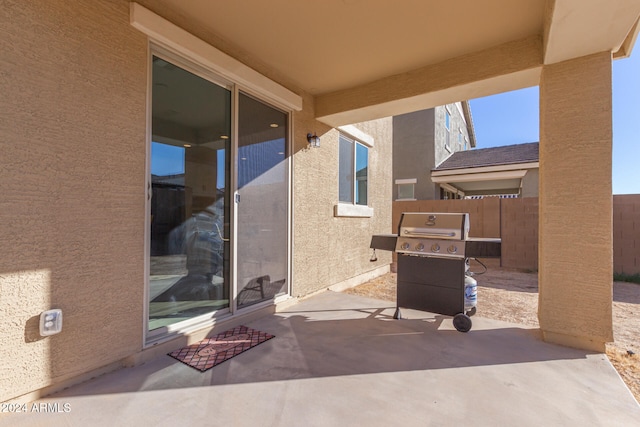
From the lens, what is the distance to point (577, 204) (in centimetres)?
285

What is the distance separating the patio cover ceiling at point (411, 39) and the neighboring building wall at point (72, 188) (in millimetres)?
674

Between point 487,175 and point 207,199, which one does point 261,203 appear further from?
point 487,175

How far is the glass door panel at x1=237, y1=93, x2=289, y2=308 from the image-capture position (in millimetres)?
3439

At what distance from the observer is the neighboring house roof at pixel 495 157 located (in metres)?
11.0

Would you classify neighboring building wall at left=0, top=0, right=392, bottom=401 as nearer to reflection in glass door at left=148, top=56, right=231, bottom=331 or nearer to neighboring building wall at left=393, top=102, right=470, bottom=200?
reflection in glass door at left=148, top=56, right=231, bottom=331

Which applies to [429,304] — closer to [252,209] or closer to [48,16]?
→ [252,209]

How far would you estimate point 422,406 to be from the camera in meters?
1.97

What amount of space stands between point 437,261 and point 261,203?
7.33 feet

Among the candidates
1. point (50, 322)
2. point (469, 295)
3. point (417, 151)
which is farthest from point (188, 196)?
point (417, 151)

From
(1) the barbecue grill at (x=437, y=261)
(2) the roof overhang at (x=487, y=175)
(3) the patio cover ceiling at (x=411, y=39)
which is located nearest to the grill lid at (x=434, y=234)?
(1) the barbecue grill at (x=437, y=261)

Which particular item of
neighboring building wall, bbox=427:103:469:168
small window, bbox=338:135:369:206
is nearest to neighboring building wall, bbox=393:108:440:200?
neighboring building wall, bbox=427:103:469:168

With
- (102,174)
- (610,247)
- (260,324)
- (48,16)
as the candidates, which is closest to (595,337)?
(610,247)

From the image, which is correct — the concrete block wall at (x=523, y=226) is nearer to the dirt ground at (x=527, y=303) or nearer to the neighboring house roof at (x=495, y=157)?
the dirt ground at (x=527, y=303)

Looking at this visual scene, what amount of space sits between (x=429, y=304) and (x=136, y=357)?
118 inches
